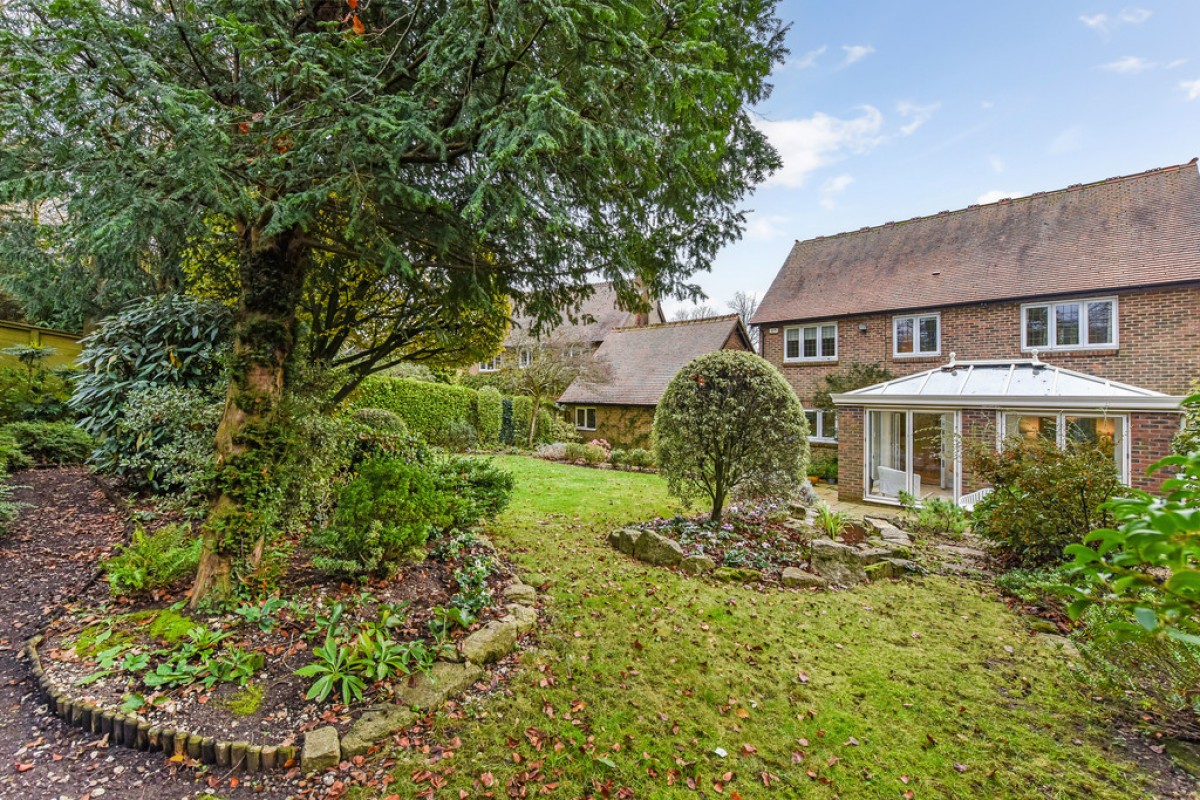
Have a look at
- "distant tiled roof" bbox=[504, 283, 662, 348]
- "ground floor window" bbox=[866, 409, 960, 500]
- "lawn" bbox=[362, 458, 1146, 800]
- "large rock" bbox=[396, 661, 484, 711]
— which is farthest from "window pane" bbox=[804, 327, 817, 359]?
"large rock" bbox=[396, 661, 484, 711]

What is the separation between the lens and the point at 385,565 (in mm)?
4723

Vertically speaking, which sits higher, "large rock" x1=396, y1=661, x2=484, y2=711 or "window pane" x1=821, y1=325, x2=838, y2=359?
"window pane" x1=821, y1=325, x2=838, y2=359

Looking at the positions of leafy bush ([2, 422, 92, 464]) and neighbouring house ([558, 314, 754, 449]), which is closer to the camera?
leafy bush ([2, 422, 92, 464])

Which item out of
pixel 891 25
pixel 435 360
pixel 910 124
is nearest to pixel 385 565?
pixel 435 360

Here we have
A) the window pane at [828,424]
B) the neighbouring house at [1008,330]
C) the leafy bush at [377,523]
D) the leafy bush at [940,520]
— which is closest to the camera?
the leafy bush at [377,523]

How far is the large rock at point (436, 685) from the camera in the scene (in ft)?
11.2

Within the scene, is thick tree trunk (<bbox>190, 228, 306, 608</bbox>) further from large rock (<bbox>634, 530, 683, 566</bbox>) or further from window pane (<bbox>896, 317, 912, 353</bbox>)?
window pane (<bbox>896, 317, 912, 353</bbox>)

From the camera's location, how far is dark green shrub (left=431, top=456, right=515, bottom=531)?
6080 millimetres

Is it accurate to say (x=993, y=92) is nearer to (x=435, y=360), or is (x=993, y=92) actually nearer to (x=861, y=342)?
(x=861, y=342)

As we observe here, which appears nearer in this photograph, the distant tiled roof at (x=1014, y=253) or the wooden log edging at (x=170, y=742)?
the wooden log edging at (x=170, y=742)

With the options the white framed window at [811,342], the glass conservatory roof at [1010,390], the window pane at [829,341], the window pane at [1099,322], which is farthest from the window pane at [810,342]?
the window pane at [1099,322]

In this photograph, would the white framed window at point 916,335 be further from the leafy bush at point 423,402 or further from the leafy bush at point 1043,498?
the leafy bush at point 423,402

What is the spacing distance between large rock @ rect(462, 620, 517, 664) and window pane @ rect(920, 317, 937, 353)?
1486cm

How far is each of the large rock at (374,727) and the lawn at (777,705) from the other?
0.26m
